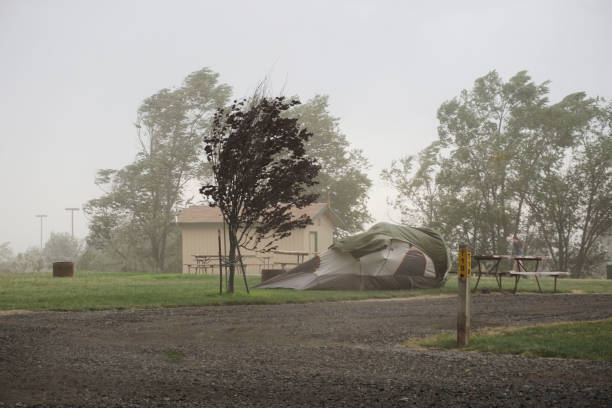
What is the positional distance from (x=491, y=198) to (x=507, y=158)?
2.66 metres

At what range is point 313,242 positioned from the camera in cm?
3128

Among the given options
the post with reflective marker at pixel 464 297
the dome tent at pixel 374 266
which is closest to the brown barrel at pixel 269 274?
the dome tent at pixel 374 266

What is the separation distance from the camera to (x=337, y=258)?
1722 cm

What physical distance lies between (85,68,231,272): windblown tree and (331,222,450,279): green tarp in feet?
78.0

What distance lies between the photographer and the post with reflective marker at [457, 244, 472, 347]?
678 cm

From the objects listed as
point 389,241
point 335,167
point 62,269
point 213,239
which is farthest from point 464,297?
point 335,167


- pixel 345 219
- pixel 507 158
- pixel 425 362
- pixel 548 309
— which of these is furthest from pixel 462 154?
pixel 425 362

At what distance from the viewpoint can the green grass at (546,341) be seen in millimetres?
6059

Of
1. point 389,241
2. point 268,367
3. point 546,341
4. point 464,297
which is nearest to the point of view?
point 268,367

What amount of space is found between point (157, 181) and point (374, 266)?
25.2 metres

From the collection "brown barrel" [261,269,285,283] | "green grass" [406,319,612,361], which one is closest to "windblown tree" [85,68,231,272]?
"brown barrel" [261,269,285,283]

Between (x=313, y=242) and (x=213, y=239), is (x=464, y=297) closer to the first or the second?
(x=313, y=242)

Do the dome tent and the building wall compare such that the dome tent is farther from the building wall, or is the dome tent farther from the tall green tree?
the tall green tree

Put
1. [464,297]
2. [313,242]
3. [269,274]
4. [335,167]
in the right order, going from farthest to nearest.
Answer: [335,167]
[313,242]
[269,274]
[464,297]
